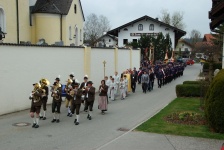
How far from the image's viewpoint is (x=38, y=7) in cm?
3703

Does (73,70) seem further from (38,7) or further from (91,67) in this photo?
(38,7)

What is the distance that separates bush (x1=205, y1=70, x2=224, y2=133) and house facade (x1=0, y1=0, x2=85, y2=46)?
76.2 ft

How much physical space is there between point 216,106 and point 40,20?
94.3 feet

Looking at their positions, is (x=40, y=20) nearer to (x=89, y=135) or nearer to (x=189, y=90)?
(x=189, y=90)

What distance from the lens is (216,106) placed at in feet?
37.7

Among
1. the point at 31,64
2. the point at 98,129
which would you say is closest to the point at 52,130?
the point at 98,129

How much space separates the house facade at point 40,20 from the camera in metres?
31.1

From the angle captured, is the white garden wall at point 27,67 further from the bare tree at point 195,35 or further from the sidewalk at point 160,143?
the bare tree at point 195,35

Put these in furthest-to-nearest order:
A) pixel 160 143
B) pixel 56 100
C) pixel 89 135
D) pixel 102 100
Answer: pixel 102 100 → pixel 56 100 → pixel 89 135 → pixel 160 143

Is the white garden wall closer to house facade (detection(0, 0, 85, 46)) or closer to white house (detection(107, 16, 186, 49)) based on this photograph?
house facade (detection(0, 0, 85, 46))

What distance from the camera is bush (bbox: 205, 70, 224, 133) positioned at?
1140 cm

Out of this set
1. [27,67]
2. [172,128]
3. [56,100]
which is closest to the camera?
[172,128]

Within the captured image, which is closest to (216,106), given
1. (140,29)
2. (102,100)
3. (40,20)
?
(102,100)

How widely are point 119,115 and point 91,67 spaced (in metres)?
9.18
